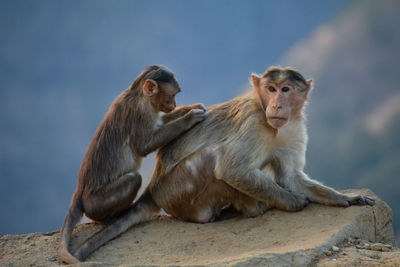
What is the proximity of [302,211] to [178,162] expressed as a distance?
1774 mm

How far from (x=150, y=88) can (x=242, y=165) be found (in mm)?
1700

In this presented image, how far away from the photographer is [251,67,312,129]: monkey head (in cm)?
585

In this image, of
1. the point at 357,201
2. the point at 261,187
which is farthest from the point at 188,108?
the point at 357,201

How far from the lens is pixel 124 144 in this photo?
6434mm

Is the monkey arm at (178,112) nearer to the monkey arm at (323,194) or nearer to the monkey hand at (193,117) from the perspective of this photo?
the monkey hand at (193,117)

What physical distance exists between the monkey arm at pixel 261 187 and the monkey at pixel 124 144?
1.01m

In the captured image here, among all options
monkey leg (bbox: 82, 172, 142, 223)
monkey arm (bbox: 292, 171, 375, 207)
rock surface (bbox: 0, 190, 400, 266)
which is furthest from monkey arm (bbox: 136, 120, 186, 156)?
monkey arm (bbox: 292, 171, 375, 207)

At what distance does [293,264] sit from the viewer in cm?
470

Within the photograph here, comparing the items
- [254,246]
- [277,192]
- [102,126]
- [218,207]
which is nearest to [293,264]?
[254,246]

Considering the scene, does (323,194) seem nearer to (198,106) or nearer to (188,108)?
(198,106)

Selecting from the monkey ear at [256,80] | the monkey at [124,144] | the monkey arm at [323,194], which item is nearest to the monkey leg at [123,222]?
the monkey at [124,144]

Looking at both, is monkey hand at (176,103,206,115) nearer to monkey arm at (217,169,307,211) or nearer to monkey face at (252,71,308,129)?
monkey face at (252,71,308,129)

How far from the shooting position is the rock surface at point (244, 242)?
4922 mm

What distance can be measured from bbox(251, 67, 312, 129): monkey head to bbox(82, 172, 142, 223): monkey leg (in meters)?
1.93
